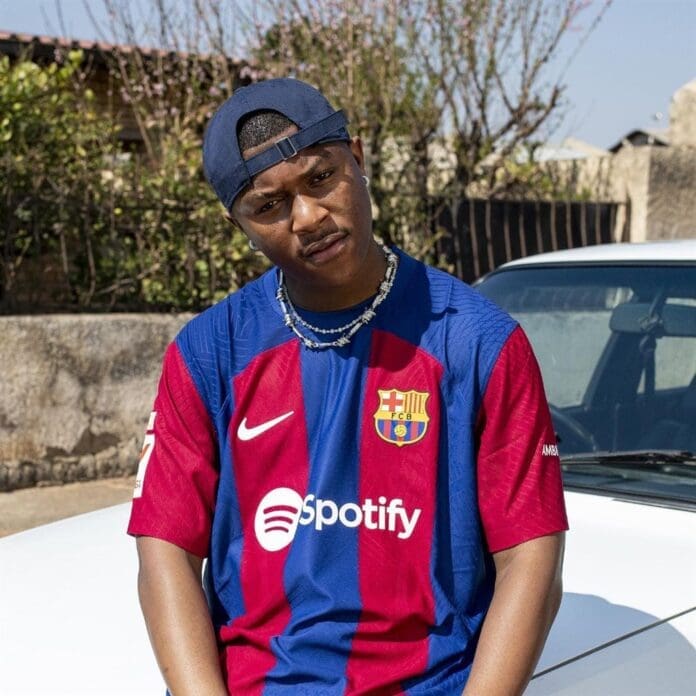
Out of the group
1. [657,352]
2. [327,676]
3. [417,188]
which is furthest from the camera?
[417,188]

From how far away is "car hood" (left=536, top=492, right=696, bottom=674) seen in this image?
195 cm

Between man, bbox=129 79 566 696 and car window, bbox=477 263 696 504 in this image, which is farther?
car window, bbox=477 263 696 504

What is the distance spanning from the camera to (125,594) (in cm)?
216

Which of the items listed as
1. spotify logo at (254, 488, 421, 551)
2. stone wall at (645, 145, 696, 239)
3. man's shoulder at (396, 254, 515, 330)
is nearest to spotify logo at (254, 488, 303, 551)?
spotify logo at (254, 488, 421, 551)

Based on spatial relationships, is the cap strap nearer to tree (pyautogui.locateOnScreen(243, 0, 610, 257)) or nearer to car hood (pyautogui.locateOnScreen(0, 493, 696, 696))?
car hood (pyautogui.locateOnScreen(0, 493, 696, 696))

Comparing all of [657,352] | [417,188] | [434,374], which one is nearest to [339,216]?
Answer: [434,374]

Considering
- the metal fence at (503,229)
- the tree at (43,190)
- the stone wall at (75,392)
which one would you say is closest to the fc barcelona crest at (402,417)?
the stone wall at (75,392)

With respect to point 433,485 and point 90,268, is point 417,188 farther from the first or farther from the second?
point 433,485

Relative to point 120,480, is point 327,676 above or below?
above

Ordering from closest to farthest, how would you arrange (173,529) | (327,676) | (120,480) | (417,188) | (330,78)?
(327,676)
(173,529)
(120,480)
(417,188)
(330,78)

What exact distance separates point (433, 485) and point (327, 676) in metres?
0.33

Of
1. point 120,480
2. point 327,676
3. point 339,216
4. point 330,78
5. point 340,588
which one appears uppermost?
point 330,78

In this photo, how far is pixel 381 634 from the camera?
1.69m

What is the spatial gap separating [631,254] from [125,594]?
1774 millimetres
